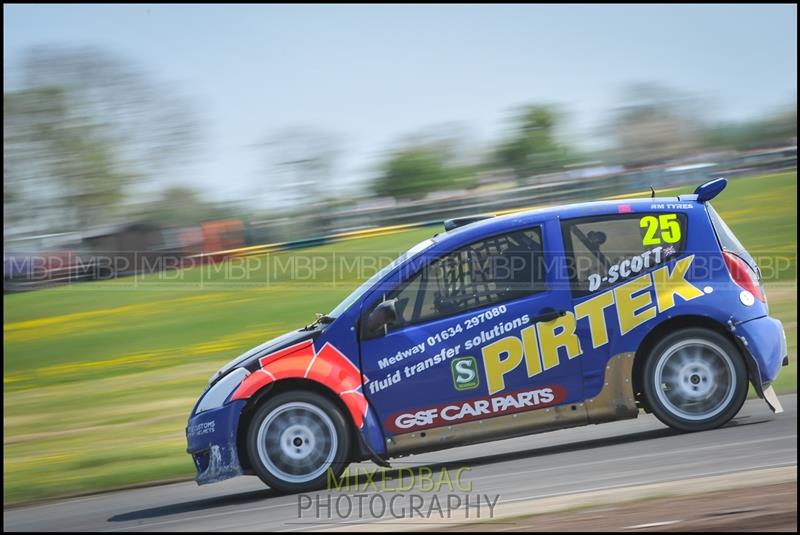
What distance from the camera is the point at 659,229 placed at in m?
6.85

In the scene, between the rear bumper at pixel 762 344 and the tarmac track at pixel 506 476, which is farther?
the rear bumper at pixel 762 344

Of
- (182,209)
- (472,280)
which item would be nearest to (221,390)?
(472,280)

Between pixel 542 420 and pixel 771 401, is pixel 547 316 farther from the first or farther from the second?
pixel 771 401

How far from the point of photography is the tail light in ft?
22.5

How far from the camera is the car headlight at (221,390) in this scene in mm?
6574

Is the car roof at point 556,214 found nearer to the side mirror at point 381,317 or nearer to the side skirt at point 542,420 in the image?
the side mirror at point 381,317

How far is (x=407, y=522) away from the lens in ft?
17.2

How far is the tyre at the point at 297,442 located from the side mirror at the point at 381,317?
0.61m

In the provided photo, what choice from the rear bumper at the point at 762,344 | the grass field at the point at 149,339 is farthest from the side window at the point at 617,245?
the grass field at the point at 149,339

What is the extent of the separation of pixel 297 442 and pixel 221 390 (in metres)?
0.65

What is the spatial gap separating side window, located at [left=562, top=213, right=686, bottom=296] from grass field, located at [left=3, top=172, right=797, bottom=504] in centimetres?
364

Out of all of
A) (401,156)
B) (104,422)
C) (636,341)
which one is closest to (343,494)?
(636,341)

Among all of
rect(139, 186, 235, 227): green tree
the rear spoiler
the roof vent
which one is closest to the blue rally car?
the rear spoiler

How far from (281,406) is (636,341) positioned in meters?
2.55
